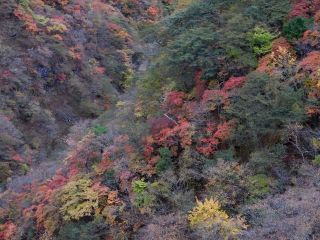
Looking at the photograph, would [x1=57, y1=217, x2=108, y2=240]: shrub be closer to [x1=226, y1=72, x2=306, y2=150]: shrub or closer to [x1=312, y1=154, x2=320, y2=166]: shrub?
[x1=226, y1=72, x2=306, y2=150]: shrub

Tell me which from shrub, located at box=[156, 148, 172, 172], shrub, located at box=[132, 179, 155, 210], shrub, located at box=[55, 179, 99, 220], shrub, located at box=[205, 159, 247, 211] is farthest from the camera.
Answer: shrub, located at box=[156, 148, 172, 172]

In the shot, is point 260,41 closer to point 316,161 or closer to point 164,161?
point 164,161

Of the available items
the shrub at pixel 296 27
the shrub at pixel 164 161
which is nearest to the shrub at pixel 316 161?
the shrub at pixel 164 161

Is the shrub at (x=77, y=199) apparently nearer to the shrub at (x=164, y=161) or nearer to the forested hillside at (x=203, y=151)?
the forested hillside at (x=203, y=151)

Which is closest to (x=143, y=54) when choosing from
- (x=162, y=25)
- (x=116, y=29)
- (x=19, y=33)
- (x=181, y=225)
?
(x=116, y=29)

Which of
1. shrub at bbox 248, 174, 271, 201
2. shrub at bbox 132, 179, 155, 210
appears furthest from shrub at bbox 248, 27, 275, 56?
shrub at bbox 132, 179, 155, 210

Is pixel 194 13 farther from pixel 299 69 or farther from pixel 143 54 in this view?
pixel 143 54

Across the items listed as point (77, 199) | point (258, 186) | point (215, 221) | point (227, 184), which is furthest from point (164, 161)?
point (215, 221)
